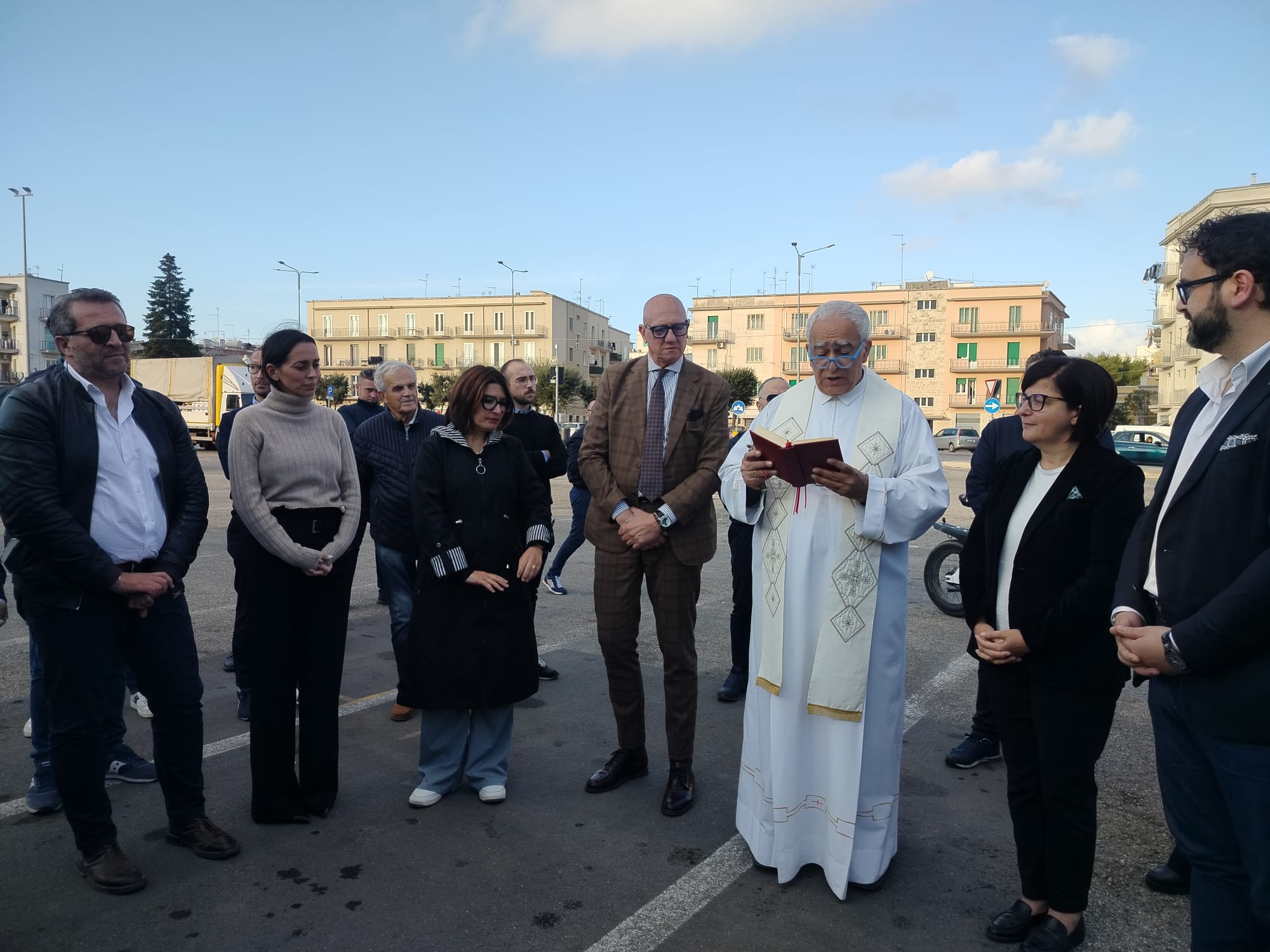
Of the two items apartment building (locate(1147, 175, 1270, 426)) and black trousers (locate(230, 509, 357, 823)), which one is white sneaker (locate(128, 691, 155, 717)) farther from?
apartment building (locate(1147, 175, 1270, 426))

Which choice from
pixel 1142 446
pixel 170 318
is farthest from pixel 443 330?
pixel 1142 446

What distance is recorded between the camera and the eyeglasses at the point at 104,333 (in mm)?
3223

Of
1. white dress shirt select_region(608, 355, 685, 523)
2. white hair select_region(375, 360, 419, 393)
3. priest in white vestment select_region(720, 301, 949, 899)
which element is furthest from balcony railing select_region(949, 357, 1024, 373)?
priest in white vestment select_region(720, 301, 949, 899)

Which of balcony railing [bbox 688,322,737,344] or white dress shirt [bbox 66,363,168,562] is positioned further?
balcony railing [bbox 688,322,737,344]

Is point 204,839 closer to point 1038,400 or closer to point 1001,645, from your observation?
point 1001,645

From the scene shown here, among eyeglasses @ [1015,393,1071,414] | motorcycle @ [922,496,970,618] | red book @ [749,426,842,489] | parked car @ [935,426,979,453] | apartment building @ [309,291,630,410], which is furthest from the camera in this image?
apartment building @ [309,291,630,410]

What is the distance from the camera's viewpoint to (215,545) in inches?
441

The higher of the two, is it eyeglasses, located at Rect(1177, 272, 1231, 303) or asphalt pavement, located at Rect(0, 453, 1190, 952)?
eyeglasses, located at Rect(1177, 272, 1231, 303)

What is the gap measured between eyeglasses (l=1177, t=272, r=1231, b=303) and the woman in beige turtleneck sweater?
316 cm

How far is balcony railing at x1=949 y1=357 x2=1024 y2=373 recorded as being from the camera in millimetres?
73438

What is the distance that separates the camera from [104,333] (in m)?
3.27

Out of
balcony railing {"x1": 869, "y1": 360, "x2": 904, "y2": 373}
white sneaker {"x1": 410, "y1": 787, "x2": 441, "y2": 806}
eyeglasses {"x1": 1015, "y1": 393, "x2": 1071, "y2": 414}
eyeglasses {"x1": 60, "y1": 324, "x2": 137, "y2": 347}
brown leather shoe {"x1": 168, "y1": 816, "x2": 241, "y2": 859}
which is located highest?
balcony railing {"x1": 869, "y1": 360, "x2": 904, "y2": 373}

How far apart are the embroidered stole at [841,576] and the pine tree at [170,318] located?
7385 cm

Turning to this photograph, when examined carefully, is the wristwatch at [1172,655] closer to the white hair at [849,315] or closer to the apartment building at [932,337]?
the white hair at [849,315]
